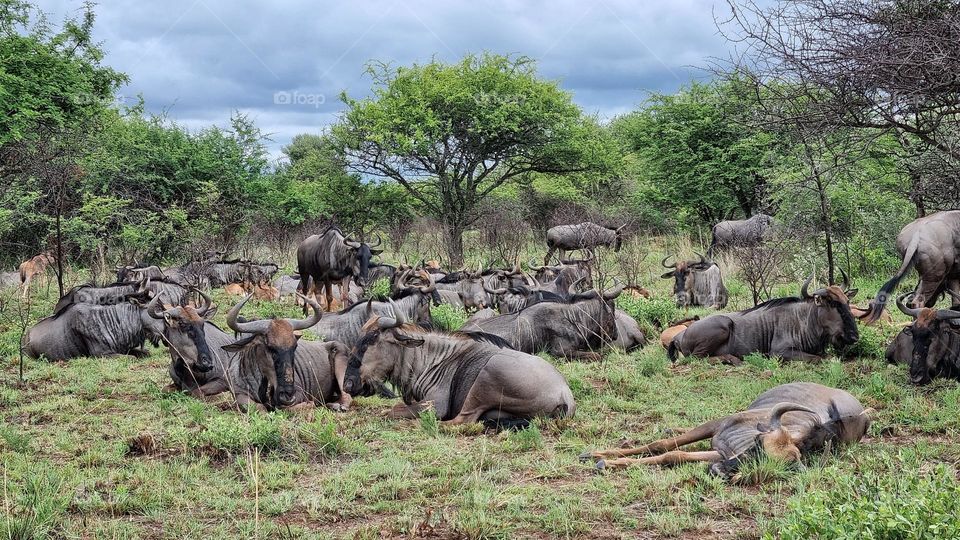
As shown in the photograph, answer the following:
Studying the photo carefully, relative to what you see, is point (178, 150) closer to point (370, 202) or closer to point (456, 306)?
point (370, 202)

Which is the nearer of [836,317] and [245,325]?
[245,325]

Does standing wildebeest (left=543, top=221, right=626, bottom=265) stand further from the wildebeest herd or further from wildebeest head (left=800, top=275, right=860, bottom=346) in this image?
wildebeest head (left=800, top=275, right=860, bottom=346)

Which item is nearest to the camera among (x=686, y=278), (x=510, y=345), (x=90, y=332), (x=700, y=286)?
(x=510, y=345)

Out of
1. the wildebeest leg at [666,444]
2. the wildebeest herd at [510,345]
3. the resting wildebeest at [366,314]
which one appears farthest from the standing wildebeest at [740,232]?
the wildebeest leg at [666,444]

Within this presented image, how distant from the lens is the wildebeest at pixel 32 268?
1741 cm

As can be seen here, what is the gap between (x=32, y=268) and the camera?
18.2 meters

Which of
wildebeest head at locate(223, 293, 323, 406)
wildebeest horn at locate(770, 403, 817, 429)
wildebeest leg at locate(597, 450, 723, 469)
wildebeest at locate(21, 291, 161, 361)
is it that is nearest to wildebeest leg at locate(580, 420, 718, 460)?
wildebeest leg at locate(597, 450, 723, 469)

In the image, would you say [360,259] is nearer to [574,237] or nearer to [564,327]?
[564,327]

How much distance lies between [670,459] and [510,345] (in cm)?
323

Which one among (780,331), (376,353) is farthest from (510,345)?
(780,331)

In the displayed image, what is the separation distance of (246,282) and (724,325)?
40.6 ft

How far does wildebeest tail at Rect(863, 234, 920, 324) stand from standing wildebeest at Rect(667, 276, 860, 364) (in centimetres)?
62

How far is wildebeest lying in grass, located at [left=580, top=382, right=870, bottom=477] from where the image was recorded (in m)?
5.54

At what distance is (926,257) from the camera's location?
9.87 metres
